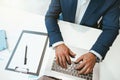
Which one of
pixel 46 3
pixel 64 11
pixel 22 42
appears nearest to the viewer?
pixel 22 42

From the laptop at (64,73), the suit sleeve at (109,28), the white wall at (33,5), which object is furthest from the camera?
the white wall at (33,5)

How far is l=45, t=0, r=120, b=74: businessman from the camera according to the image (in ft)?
2.74

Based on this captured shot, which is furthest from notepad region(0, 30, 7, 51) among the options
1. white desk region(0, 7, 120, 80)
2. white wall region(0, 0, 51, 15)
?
white wall region(0, 0, 51, 15)

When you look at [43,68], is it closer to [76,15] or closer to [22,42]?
[22,42]

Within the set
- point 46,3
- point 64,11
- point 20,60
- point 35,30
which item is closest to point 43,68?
point 20,60

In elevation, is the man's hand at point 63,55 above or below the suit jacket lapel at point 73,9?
below

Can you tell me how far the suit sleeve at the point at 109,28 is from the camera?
36.3 inches

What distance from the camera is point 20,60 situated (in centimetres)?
88

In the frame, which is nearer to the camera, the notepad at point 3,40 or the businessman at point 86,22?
the businessman at point 86,22

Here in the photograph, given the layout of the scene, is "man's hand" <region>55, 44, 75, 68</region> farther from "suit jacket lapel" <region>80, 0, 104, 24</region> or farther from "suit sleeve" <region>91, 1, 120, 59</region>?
"suit jacket lapel" <region>80, 0, 104, 24</region>

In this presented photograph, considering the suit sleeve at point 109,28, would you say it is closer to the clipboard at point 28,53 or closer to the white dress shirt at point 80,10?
the white dress shirt at point 80,10

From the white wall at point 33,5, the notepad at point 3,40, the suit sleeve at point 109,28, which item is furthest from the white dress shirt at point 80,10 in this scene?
the white wall at point 33,5

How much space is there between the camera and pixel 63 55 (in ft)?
2.73

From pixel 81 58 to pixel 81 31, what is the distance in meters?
0.21
